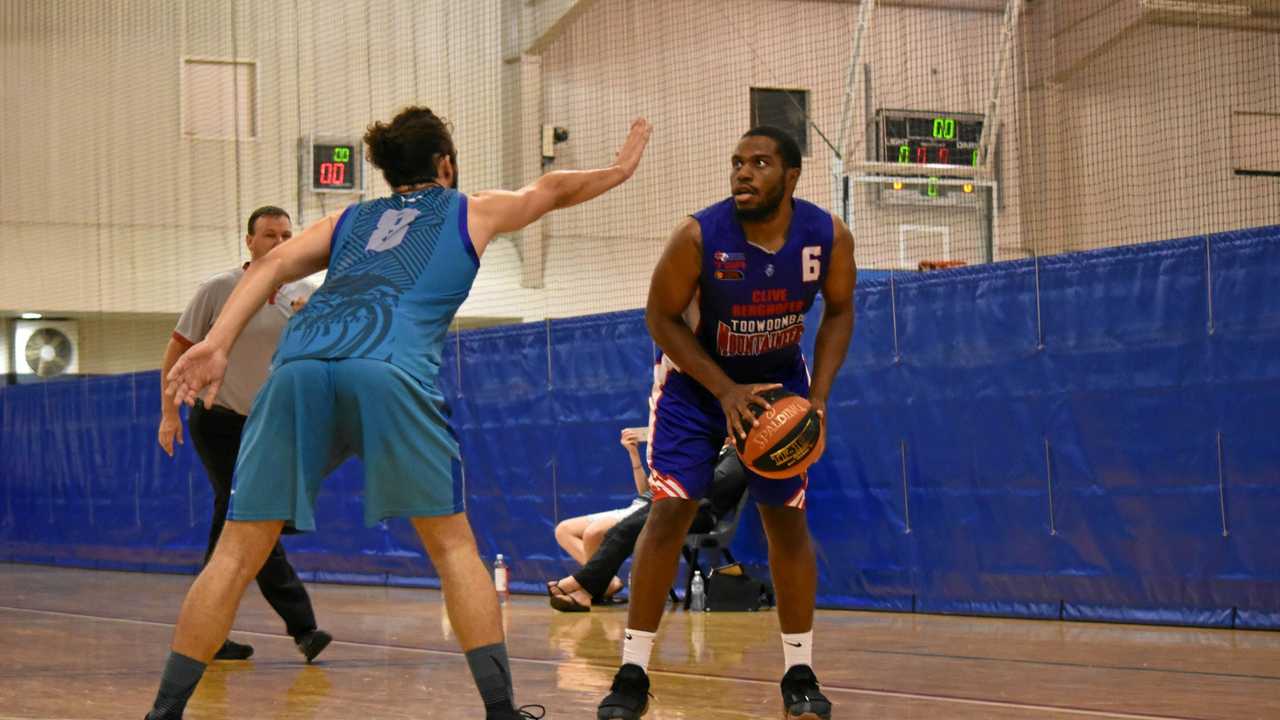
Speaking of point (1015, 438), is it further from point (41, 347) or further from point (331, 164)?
point (41, 347)

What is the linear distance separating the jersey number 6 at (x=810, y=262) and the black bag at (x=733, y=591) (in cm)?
469

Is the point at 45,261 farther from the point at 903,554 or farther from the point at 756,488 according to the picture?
the point at 756,488

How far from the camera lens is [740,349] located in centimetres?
451

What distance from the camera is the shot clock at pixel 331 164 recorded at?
1884 cm

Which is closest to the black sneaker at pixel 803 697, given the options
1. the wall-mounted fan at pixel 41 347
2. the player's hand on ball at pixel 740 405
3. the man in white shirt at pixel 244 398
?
the player's hand on ball at pixel 740 405

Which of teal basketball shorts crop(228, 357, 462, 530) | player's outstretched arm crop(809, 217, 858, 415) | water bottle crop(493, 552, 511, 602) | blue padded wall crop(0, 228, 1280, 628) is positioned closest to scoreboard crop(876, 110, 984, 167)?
blue padded wall crop(0, 228, 1280, 628)

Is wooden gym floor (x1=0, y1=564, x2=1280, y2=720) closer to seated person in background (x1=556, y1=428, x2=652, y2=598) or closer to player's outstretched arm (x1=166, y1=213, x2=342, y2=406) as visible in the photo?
seated person in background (x1=556, y1=428, x2=652, y2=598)

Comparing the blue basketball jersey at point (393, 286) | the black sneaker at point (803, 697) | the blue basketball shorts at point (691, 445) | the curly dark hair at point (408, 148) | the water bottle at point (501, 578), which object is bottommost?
the water bottle at point (501, 578)

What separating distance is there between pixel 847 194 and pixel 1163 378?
33.7ft

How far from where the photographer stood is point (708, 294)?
447cm

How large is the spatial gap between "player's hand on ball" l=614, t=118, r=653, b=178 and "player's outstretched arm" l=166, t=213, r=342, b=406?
0.79 metres

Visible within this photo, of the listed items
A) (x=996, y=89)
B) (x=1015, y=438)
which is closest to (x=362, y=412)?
(x=1015, y=438)

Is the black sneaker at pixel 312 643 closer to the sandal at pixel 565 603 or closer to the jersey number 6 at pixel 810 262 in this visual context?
the jersey number 6 at pixel 810 262

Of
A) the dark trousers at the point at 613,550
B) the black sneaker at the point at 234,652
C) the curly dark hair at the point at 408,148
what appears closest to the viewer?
the curly dark hair at the point at 408,148
